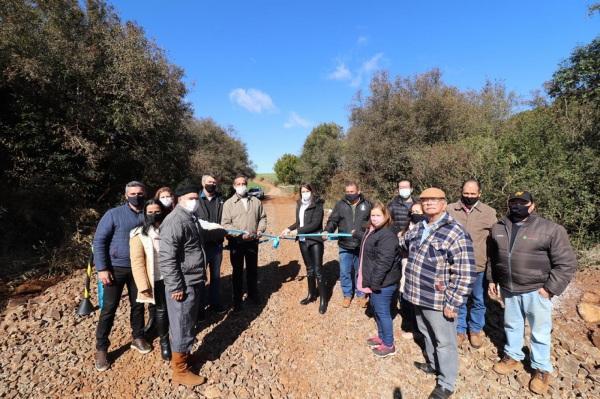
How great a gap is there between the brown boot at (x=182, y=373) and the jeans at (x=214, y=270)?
65.0 inches

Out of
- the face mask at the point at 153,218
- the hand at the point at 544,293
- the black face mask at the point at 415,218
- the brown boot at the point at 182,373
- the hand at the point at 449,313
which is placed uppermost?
the face mask at the point at 153,218

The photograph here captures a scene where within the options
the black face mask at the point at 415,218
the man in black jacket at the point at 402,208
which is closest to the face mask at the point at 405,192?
the man in black jacket at the point at 402,208

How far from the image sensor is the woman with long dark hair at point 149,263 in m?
3.45

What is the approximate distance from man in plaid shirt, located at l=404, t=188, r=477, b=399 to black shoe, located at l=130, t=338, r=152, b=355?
3580 millimetres

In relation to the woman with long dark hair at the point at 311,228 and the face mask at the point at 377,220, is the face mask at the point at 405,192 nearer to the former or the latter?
the woman with long dark hair at the point at 311,228

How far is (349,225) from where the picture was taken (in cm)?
498

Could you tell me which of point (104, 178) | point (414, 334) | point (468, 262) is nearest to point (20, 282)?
point (104, 178)

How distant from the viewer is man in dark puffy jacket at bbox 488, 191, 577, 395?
2953 mm

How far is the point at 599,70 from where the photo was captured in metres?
7.95

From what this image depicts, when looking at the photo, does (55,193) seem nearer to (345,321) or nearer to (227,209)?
(227,209)

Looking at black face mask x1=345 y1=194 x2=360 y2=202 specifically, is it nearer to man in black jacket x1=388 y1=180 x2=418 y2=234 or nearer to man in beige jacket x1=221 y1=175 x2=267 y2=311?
man in black jacket x1=388 y1=180 x2=418 y2=234

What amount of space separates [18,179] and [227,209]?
269 inches

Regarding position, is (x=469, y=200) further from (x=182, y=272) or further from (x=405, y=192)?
(x=182, y=272)

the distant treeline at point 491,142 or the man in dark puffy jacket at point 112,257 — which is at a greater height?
the distant treeline at point 491,142
